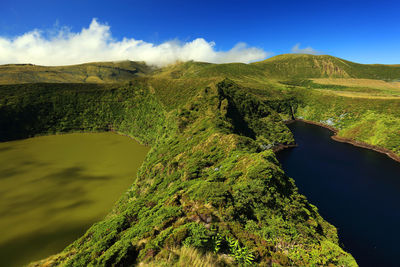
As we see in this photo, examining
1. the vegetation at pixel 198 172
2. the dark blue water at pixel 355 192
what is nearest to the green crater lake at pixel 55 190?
the vegetation at pixel 198 172

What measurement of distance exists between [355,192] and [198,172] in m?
45.1

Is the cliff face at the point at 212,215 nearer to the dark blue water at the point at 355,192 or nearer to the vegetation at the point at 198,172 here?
the vegetation at the point at 198,172

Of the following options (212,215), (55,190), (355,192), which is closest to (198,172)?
(212,215)

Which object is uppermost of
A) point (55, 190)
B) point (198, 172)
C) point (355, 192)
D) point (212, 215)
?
point (212, 215)

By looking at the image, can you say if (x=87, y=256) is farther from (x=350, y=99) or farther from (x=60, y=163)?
(x=350, y=99)

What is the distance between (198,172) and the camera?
31422 millimetres

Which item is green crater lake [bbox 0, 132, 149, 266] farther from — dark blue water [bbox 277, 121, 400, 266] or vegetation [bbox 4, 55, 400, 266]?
dark blue water [bbox 277, 121, 400, 266]

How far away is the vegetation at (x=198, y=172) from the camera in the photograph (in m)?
13.6

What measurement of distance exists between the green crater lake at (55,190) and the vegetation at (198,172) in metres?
8.36

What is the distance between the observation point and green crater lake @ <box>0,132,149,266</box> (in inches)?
1334

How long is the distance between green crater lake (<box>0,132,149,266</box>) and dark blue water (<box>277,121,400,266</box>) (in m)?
51.5

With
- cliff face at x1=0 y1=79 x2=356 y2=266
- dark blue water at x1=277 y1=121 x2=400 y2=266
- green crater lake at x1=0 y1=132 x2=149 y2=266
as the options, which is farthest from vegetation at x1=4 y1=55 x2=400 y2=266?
dark blue water at x1=277 y1=121 x2=400 y2=266

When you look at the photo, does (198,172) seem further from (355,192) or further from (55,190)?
(55,190)

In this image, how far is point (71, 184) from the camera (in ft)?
167
